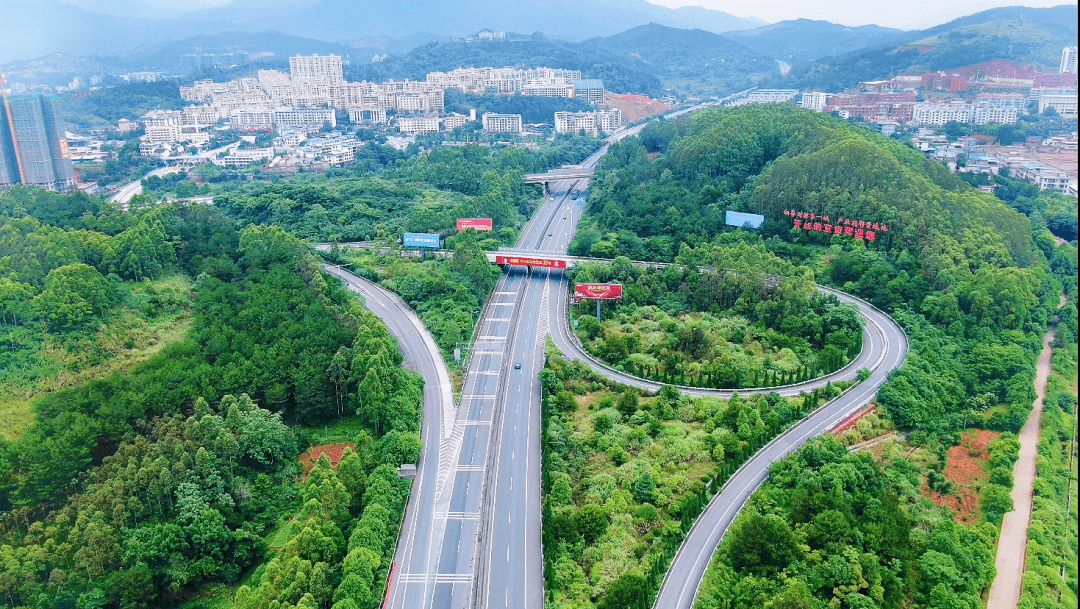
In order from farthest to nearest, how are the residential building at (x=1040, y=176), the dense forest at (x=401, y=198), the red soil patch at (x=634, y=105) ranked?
the red soil patch at (x=634, y=105) → the dense forest at (x=401, y=198) → the residential building at (x=1040, y=176)

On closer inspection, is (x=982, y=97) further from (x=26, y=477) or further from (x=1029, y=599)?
(x=26, y=477)

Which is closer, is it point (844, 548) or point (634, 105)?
point (844, 548)

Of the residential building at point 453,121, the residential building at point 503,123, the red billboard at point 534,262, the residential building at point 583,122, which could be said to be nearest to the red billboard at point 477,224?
the red billboard at point 534,262

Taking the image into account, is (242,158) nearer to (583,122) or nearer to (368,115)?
(368,115)

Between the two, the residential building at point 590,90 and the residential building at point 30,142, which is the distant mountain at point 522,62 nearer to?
the residential building at point 590,90

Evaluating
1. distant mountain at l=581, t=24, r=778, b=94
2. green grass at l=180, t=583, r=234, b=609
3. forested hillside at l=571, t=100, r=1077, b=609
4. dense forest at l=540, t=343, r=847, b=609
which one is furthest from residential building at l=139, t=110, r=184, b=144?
distant mountain at l=581, t=24, r=778, b=94

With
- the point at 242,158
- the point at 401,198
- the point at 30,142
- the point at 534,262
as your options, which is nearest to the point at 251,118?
the point at 242,158
